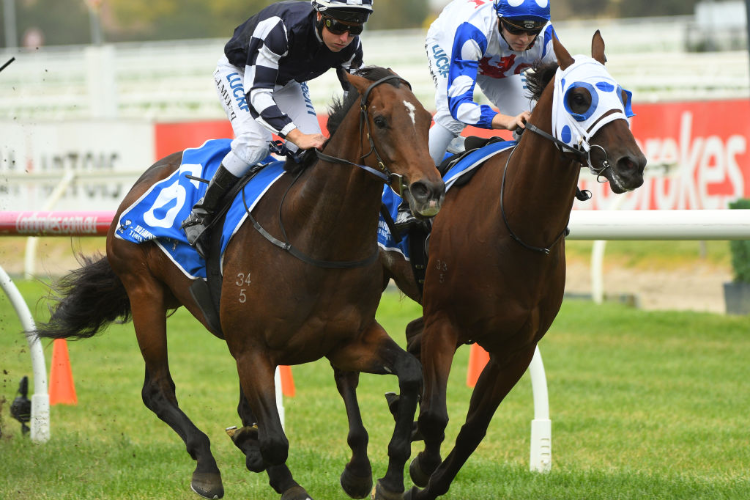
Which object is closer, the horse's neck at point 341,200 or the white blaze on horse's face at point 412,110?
the white blaze on horse's face at point 412,110

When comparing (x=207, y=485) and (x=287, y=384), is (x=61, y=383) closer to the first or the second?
(x=287, y=384)

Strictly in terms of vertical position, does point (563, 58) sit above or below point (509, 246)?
above

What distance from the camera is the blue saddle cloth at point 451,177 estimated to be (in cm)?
473

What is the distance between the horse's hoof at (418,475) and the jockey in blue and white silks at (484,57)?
1.47m

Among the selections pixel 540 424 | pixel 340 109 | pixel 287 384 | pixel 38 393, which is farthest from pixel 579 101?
pixel 287 384

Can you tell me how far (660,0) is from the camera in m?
42.6

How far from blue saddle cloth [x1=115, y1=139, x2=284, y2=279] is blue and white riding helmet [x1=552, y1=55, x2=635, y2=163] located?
1.24 metres

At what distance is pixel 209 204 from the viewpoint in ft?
15.1

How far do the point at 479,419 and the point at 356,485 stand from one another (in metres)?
0.63

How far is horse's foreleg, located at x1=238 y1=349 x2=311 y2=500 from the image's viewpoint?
4.10 metres

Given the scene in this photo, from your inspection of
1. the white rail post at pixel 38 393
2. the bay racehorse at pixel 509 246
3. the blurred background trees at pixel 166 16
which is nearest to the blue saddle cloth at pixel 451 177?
the bay racehorse at pixel 509 246

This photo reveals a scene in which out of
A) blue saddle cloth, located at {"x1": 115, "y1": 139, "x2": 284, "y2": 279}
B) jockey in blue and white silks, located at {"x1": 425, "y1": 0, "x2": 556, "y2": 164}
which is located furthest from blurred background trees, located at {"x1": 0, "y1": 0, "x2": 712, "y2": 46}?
blue saddle cloth, located at {"x1": 115, "y1": 139, "x2": 284, "y2": 279}

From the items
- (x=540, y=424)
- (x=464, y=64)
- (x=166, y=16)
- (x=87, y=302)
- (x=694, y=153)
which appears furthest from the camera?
(x=166, y=16)

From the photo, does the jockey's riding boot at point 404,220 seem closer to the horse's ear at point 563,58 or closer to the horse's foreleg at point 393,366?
the horse's foreleg at point 393,366
